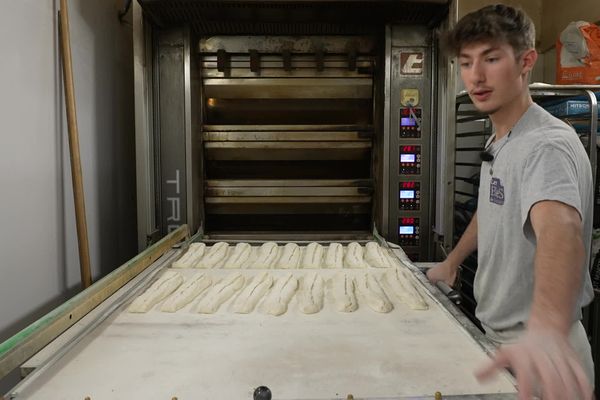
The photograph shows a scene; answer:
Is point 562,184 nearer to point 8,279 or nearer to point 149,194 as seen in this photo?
point 8,279

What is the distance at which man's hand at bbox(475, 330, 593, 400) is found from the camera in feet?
2.62

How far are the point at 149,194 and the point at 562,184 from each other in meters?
2.35

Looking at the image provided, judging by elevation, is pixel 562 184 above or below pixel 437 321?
above

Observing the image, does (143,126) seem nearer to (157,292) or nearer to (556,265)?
(157,292)

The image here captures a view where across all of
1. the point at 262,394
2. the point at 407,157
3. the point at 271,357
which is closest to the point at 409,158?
the point at 407,157

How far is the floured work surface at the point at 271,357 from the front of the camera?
1.20m

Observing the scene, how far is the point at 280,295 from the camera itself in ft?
6.37

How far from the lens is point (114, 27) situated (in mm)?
3199

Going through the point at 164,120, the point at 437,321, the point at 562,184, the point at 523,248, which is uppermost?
the point at 164,120

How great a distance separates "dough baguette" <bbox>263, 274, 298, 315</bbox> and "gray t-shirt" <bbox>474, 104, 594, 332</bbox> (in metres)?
0.70

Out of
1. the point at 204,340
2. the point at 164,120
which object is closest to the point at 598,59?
the point at 164,120

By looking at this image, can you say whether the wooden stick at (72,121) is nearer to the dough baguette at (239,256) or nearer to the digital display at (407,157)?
the dough baguette at (239,256)

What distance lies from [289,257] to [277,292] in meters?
0.61

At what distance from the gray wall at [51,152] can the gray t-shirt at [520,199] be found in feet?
5.87
